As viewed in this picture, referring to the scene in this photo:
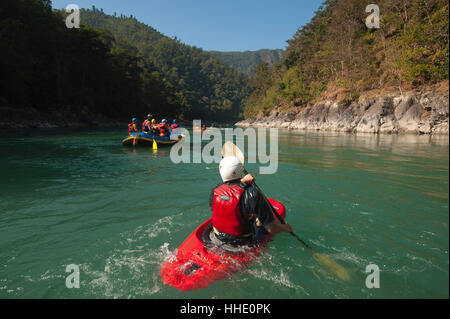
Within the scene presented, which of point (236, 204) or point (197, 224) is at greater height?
point (236, 204)

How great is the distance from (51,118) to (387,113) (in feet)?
128

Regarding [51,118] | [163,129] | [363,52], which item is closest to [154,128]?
[163,129]

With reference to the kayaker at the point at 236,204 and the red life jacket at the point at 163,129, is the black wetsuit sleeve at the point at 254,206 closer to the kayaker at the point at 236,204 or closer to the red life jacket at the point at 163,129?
the kayaker at the point at 236,204

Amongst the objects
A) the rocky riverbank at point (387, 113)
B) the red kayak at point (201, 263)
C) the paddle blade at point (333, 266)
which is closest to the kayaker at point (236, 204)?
the red kayak at point (201, 263)

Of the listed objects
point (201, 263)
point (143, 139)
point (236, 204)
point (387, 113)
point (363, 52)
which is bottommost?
point (201, 263)

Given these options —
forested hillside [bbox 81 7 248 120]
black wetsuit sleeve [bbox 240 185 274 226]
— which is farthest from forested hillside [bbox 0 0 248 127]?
forested hillside [bbox 81 7 248 120]

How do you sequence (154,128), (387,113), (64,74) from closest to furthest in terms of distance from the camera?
(154,128), (387,113), (64,74)

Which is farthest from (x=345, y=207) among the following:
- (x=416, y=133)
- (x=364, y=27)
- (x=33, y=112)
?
(x=364, y=27)

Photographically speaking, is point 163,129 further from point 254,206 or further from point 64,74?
point 64,74

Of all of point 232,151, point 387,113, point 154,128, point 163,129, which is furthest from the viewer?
point 387,113

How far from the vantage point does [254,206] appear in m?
2.90

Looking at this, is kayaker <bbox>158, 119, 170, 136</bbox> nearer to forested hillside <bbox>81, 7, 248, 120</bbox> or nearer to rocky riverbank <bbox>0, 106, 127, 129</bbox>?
rocky riverbank <bbox>0, 106, 127, 129</bbox>

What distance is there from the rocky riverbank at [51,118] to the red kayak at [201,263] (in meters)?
30.4
